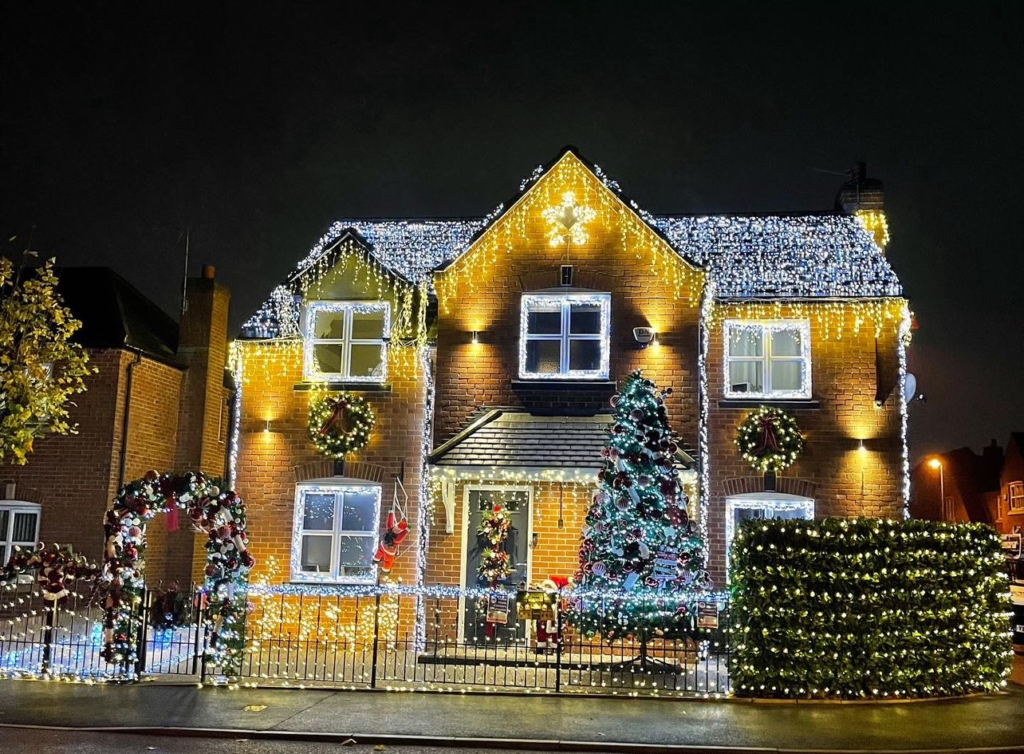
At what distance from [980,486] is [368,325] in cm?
5343

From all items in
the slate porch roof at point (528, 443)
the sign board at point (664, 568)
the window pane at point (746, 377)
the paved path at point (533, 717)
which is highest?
the window pane at point (746, 377)

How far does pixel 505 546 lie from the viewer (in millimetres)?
16719

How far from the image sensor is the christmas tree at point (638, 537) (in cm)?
1381

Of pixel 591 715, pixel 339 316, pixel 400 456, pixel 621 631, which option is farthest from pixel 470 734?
pixel 339 316

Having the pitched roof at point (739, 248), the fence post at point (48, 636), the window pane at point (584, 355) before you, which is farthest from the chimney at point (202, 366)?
the window pane at point (584, 355)

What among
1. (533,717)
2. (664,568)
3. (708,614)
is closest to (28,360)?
(533,717)

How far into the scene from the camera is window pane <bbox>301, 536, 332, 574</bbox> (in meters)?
17.7

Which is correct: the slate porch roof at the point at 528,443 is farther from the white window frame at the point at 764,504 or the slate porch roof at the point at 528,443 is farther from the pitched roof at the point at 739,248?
the pitched roof at the point at 739,248

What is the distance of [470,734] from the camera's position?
1005cm

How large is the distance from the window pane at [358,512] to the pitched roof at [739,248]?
3.80 m

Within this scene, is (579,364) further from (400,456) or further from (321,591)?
(321,591)

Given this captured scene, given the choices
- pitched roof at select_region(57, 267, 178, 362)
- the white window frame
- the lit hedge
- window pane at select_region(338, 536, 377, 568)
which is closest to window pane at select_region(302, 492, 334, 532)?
window pane at select_region(338, 536, 377, 568)

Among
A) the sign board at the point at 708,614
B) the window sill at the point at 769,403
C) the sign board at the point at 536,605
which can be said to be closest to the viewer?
the sign board at the point at 536,605

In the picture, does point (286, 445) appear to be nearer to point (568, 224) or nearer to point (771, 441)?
point (568, 224)
